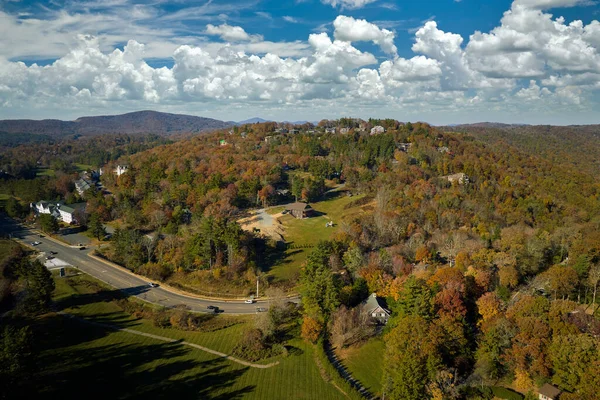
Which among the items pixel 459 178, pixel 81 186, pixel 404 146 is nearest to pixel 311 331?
pixel 459 178

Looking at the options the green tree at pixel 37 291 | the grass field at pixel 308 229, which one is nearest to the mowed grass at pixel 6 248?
the green tree at pixel 37 291

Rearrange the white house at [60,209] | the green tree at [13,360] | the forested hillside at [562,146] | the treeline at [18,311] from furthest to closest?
the forested hillside at [562,146] < the white house at [60,209] < the treeline at [18,311] < the green tree at [13,360]

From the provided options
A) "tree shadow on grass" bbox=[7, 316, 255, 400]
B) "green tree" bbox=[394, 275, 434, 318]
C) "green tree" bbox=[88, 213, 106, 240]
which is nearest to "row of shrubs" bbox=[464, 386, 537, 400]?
"green tree" bbox=[394, 275, 434, 318]

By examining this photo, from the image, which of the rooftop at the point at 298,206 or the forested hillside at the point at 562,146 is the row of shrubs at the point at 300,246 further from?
the forested hillside at the point at 562,146

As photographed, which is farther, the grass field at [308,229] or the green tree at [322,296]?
the grass field at [308,229]

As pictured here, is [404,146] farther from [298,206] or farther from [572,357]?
[572,357]

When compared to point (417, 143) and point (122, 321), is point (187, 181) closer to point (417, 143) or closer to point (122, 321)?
point (122, 321)

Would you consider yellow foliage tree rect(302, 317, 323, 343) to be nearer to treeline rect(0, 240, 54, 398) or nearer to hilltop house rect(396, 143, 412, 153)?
treeline rect(0, 240, 54, 398)
